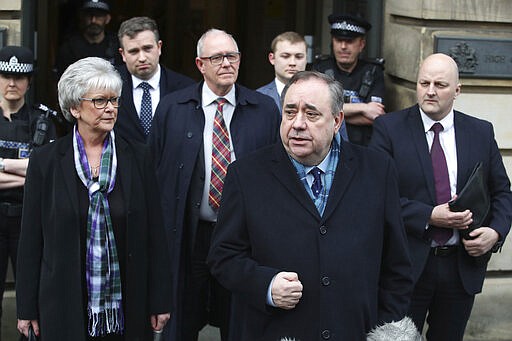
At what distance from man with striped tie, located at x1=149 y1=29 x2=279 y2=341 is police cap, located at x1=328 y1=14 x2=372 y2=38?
44.3 inches

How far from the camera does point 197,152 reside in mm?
5965

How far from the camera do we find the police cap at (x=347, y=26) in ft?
23.2

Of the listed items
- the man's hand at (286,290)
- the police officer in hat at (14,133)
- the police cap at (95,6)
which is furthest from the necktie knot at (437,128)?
the police cap at (95,6)

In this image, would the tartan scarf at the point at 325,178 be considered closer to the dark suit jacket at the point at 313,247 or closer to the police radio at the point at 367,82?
the dark suit jacket at the point at 313,247

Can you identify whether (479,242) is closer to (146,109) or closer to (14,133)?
(146,109)

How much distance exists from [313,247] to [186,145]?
188cm

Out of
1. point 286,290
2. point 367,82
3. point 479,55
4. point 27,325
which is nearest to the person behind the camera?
point 286,290

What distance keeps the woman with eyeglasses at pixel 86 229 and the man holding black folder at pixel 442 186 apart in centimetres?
162

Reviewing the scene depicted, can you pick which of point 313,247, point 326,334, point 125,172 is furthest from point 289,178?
point 125,172

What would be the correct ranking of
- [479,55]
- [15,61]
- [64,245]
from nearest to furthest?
[64,245] < [15,61] < [479,55]

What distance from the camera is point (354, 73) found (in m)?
7.12

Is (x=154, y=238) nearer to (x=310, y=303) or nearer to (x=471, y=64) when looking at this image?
(x=310, y=303)

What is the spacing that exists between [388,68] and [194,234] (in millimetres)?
2393

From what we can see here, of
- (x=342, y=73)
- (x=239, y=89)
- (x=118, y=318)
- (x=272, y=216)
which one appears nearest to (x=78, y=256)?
(x=118, y=318)
